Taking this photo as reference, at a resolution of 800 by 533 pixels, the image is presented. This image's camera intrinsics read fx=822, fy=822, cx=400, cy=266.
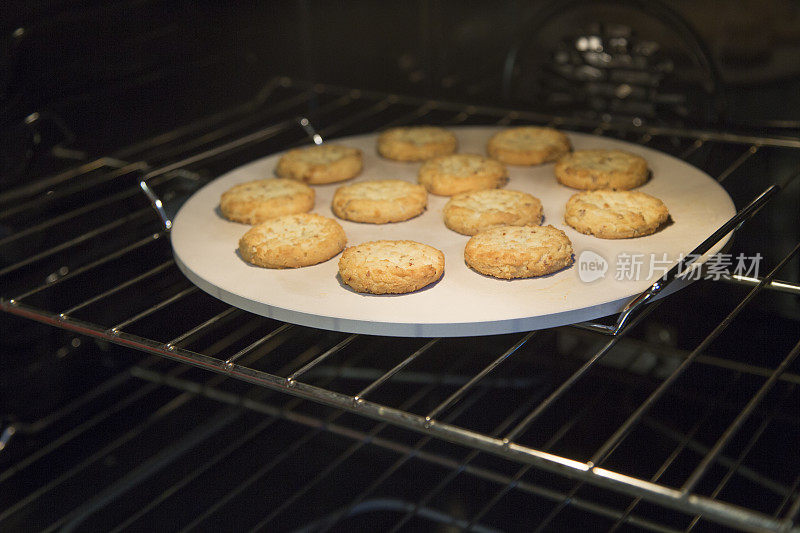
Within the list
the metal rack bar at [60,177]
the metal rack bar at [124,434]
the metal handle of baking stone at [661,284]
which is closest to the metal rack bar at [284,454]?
the metal rack bar at [124,434]

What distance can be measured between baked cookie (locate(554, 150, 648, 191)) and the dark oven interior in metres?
0.18

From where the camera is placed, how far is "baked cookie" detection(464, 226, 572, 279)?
1.18 m

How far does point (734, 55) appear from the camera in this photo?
1.90 metres

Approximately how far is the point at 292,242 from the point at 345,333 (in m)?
0.68

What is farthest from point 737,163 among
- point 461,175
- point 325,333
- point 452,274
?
point 325,333

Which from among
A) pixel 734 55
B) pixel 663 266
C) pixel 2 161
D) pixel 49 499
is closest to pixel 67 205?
pixel 2 161

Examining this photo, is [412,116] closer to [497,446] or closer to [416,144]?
[416,144]

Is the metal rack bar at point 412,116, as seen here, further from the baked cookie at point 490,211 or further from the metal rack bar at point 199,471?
the metal rack bar at point 199,471

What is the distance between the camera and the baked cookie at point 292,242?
1.24 m

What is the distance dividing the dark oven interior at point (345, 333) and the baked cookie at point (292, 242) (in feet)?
0.81

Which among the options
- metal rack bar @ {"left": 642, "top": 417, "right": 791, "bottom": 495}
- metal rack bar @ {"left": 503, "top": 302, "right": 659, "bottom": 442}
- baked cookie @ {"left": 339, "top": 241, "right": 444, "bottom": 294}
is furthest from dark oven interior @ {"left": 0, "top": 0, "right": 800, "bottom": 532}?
metal rack bar @ {"left": 503, "top": 302, "right": 659, "bottom": 442}

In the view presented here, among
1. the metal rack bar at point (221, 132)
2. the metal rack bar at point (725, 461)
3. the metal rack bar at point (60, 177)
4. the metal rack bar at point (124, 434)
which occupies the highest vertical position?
the metal rack bar at point (60, 177)

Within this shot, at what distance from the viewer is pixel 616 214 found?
1310mm

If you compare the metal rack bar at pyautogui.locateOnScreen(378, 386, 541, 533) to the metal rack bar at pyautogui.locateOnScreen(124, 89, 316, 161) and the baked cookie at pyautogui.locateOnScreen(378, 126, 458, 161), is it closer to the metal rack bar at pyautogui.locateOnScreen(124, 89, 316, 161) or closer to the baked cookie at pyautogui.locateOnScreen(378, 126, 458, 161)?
the baked cookie at pyautogui.locateOnScreen(378, 126, 458, 161)
